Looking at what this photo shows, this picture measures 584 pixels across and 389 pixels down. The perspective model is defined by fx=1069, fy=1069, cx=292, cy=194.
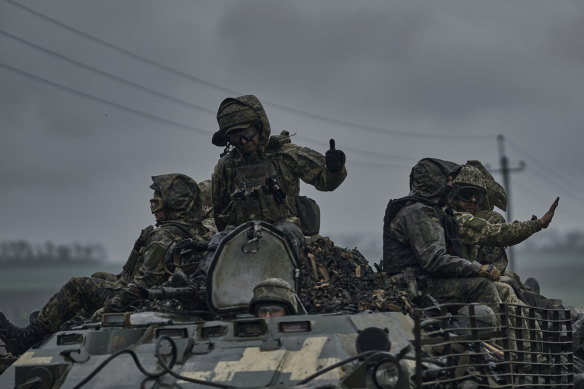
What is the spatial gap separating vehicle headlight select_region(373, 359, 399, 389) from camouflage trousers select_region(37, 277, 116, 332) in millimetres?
6430

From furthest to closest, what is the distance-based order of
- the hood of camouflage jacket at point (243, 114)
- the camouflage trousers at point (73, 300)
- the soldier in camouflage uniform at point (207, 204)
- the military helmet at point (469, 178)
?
the soldier in camouflage uniform at point (207, 204), the military helmet at point (469, 178), the camouflage trousers at point (73, 300), the hood of camouflage jacket at point (243, 114)

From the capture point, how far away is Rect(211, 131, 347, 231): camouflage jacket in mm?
14641

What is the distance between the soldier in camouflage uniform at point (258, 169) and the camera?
14.4 metres

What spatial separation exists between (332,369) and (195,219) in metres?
7.32

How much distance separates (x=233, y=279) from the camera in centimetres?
1210

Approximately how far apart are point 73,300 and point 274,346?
5812mm

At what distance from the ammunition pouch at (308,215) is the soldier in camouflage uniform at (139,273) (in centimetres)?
148

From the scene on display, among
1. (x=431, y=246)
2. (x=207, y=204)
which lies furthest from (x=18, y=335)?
(x=431, y=246)

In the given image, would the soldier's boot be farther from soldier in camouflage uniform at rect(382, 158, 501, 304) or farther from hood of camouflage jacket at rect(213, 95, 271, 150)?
soldier in camouflage uniform at rect(382, 158, 501, 304)

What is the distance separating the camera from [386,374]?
362 inches

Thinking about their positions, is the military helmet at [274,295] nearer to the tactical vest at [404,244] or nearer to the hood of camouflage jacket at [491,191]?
the tactical vest at [404,244]

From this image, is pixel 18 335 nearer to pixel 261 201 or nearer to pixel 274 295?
pixel 261 201

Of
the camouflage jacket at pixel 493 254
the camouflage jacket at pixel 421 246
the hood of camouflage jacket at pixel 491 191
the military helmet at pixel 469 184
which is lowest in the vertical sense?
the camouflage jacket at pixel 421 246

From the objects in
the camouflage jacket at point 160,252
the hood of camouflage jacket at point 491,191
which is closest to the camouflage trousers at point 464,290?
the camouflage jacket at point 160,252
